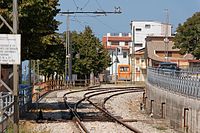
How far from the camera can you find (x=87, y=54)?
76.5 m

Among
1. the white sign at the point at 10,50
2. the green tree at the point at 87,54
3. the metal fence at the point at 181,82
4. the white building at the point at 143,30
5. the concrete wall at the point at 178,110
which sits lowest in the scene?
the concrete wall at the point at 178,110

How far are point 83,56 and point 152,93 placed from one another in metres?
45.2

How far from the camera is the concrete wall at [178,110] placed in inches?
765

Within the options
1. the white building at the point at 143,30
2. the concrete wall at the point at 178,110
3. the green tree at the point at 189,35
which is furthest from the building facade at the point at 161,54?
the concrete wall at the point at 178,110

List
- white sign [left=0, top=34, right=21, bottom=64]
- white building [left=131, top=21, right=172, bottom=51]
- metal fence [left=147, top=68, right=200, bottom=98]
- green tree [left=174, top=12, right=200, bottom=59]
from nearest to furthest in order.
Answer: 1. white sign [left=0, top=34, right=21, bottom=64]
2. metal fence [left=147, top=68, right=200, bottom=98]
3. green tree [left=174, top=12, right=200, bottom=59]
4. white building [left=131, top=21, right=172, bottom=51]

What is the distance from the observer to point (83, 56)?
7681 centimetres

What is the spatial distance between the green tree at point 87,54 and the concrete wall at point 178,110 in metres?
45.2

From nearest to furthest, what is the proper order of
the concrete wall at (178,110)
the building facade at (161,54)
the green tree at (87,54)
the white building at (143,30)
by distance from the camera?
the concrete wall at (178,110), the green tree at (87,54), the building facade at (161,54), the white building at (143,30)

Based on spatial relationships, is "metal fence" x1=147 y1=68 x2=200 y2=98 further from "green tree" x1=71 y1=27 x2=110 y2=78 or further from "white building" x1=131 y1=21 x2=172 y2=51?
"white building" x1=131 y1=21 x2=172 y2=51

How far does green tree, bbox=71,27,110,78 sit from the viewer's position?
75.2 meters

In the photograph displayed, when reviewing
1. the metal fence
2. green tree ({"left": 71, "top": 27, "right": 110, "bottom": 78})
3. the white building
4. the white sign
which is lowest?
the metal fence

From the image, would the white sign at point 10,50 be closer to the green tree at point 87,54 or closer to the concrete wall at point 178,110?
the concrete wall at point 178,110

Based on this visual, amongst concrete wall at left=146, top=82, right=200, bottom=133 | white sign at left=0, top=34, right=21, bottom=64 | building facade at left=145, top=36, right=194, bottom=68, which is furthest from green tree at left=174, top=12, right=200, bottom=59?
white sign at left=0, top=34, right=21, bottom=64

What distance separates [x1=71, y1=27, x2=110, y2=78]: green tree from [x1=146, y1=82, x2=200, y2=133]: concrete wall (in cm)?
4522
